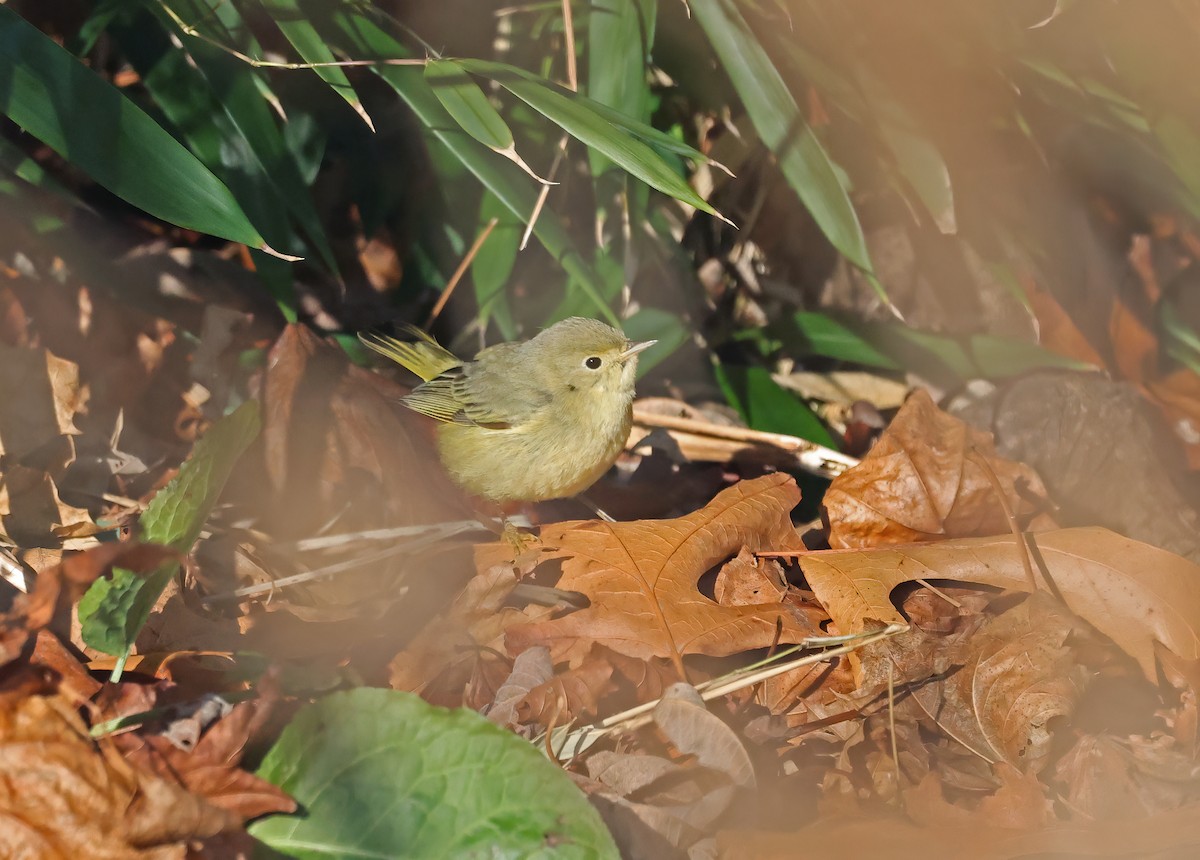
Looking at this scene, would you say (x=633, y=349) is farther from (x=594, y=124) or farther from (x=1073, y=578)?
(x=1073, y=578)

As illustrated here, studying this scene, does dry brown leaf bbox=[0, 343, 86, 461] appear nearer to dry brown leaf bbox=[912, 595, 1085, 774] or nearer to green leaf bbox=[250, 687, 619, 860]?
green leaf bbox=[250, 687, 619, 860]

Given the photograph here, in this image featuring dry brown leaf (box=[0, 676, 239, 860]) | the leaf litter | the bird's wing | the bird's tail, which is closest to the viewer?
dry brown leaf (box=[0, 676, 239, 860])

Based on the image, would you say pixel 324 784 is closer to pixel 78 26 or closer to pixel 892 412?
pixel 78 26

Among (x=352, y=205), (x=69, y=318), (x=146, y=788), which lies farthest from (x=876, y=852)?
(x=69, y=318)

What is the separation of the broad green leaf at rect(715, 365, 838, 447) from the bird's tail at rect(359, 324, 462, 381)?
0.85m

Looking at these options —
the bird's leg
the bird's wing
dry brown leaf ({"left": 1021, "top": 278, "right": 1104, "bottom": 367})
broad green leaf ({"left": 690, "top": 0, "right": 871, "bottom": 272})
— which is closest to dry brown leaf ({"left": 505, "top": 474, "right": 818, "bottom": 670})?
the bird's leg

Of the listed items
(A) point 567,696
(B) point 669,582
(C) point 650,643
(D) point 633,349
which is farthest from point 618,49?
(A) point 567,696

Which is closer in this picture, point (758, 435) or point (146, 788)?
point (146, 788)

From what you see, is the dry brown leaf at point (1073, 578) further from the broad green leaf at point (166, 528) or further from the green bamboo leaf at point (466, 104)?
the broad green leaf at point (166, 528)

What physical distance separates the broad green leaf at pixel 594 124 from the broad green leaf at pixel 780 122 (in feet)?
1.11

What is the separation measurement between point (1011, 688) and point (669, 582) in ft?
2.31

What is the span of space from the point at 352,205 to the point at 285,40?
531mm

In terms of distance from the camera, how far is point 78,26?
2.48m

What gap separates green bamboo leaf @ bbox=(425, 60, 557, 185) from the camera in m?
2.18
